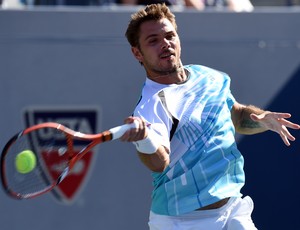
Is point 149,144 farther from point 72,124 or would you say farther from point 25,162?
point 72,124

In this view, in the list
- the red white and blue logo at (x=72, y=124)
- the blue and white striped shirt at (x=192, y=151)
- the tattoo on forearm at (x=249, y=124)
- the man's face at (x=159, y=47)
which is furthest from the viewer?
the red white and blue logo at (x=72, y=124)

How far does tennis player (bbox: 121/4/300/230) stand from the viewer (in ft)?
13.5

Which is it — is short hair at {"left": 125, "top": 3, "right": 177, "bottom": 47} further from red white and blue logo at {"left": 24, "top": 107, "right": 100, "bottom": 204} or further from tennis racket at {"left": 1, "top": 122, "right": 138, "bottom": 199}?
red white and blue logo at {"left": 24, "top": 107, "right": 100, "bottom": 204}

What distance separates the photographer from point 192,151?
413 cm

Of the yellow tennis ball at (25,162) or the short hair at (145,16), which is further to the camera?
the short hair at (145,16)

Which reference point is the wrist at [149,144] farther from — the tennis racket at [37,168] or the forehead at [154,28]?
the forehead at [154,28]

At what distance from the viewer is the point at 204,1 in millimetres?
7133

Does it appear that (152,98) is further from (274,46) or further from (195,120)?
(274,46)

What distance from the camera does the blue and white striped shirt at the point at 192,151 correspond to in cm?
410

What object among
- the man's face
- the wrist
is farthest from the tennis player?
the wrist

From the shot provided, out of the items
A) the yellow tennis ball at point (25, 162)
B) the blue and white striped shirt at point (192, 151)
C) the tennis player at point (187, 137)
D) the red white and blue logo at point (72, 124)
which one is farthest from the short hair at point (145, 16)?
the red white and blue logo at point (72, 124)

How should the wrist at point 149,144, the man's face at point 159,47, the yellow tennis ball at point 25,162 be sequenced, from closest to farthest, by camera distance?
the wrist at point 149,144 → the yellow tennis ball at point 25,162 → the man's face at point 159,47

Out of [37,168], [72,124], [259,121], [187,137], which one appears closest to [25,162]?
[37,168]

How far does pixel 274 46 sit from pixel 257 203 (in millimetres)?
1196
